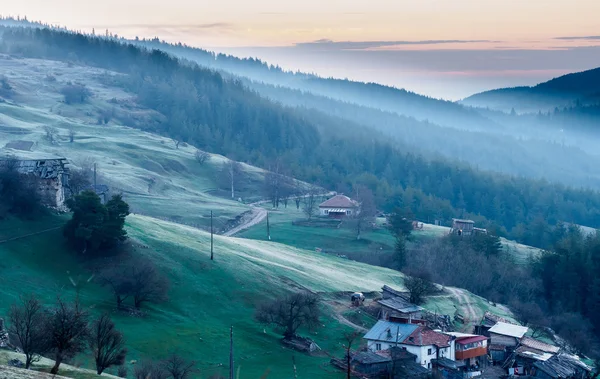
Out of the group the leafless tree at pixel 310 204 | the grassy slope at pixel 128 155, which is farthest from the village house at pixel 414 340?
the leafless tree at pixel 310 204

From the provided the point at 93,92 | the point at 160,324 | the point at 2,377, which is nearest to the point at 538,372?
the point at 160,324

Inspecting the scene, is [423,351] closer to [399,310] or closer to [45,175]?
[399,310]

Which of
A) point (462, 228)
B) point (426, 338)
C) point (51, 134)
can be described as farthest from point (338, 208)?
point (426, 338)

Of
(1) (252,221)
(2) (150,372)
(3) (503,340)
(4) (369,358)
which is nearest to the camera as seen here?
(2) (150,372)

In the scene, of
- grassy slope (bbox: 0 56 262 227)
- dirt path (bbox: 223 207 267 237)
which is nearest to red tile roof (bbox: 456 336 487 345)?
dirt path (bbox: 223 207 267 237)

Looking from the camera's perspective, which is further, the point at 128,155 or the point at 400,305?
the point at 128,155

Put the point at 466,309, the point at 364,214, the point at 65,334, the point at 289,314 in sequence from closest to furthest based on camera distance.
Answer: the point at 65,334 → the point at 289,314 → the point at 466,309 → the point at 364,214
